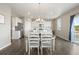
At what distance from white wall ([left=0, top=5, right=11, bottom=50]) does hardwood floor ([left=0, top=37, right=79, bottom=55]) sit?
24 cm

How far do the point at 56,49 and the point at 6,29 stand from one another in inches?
88.8

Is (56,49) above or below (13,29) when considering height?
below

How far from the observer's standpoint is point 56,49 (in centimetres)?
463

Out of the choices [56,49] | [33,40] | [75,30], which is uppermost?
[75,30]

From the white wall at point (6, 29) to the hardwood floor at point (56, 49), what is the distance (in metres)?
0.24

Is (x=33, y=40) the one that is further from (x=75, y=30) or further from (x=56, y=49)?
(x=75, y=30)

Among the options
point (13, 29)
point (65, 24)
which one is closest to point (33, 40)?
point (13, 29)

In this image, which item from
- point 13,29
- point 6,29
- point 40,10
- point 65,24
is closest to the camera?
point 40,10

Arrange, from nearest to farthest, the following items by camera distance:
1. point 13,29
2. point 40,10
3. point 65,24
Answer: point 40,10, point 65,24, point 13,29

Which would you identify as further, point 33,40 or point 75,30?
point 75,30

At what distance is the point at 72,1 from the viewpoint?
3793 mm

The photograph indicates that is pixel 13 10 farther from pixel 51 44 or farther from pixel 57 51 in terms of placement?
pixel 57 51
